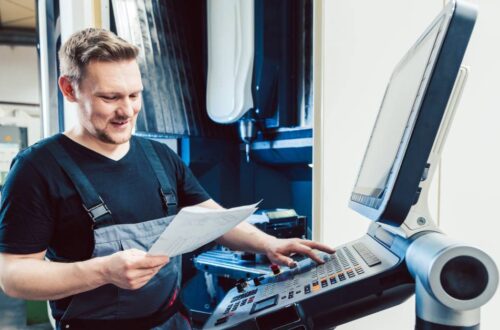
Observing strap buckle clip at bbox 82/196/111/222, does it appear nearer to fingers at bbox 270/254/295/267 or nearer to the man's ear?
the man's ear

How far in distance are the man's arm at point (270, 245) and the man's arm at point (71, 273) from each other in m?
0.33

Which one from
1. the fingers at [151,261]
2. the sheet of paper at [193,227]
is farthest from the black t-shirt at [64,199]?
the sheet of paper at [193,227]

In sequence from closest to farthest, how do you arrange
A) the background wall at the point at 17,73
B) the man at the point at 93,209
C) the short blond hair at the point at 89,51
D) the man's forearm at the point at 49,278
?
the man's forearm at the point at 49,278
the man at the point at 93,209
the short blond hair at the point at 89,51
the background wall at the point at 17,73

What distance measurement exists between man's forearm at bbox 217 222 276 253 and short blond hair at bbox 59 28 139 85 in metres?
0.59

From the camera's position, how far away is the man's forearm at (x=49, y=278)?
0.85 metres

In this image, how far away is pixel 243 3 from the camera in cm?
220

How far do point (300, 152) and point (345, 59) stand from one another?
3.13ft

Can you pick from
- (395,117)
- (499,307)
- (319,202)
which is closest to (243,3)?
(319,202)

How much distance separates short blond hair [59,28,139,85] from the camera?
107 cm

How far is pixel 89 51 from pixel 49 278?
0.58 meters

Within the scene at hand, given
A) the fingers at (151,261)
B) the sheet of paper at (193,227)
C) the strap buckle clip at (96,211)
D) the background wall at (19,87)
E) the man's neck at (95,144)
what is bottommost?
the fingers at (151,261)

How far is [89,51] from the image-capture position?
1066 millimetres

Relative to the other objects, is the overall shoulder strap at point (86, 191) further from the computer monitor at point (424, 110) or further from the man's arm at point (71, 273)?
the computer monitor at point (424, 110)

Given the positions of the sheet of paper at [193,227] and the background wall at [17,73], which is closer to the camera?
the sheet of paper at [193,227]
